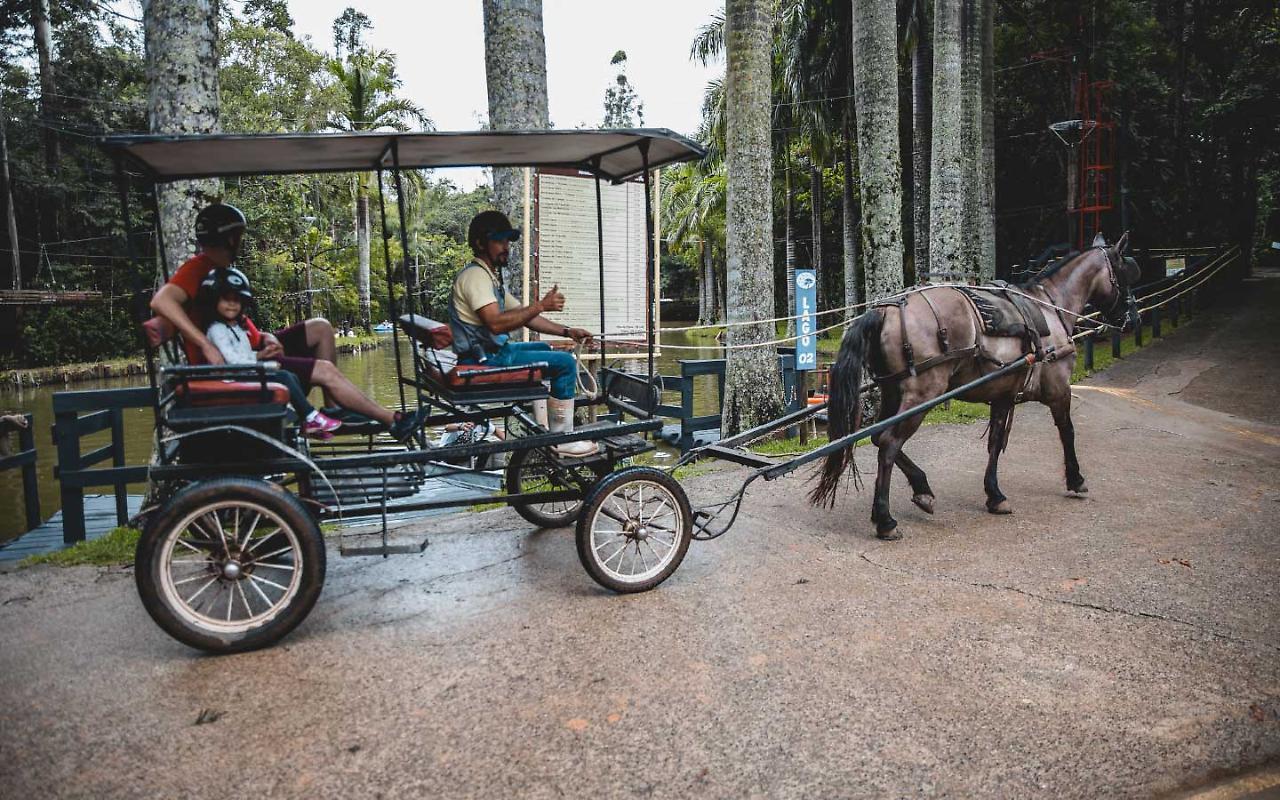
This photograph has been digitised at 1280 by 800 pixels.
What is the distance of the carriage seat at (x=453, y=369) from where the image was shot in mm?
4750

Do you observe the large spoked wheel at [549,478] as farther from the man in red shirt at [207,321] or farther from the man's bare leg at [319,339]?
the man's bare leg at [319,339]

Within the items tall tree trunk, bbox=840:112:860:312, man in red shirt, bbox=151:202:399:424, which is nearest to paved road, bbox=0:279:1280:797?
man in red shirt, bbox=151:202:399:424

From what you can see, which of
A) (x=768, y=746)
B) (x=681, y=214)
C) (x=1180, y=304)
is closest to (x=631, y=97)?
(x=681, y=214)

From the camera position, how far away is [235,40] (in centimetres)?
3416

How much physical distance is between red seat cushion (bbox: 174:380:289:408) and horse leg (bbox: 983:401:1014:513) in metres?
5.22

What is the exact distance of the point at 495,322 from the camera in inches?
196

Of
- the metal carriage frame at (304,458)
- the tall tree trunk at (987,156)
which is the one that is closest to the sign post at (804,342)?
the metal carriage frame at (304,458)

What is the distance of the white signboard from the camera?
740 centimetres

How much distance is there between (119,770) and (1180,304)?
23895 mm

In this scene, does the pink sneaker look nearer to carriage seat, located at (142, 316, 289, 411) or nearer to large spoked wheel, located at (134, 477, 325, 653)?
carriage seat, located at (142, 316, 289, 411)

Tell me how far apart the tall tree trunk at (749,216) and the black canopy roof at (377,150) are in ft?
13.3

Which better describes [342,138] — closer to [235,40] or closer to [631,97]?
[235,40]

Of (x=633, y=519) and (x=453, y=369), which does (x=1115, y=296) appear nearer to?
(x=633, y=519)

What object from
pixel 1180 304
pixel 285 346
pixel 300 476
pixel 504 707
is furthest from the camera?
pixel 1180 304
